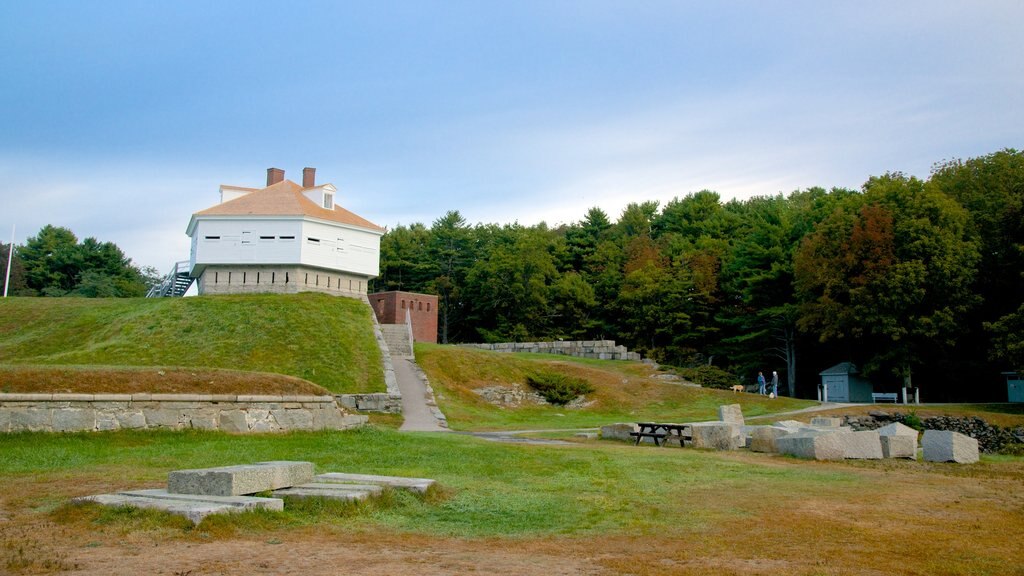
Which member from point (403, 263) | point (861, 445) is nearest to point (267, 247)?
point (403, 263)

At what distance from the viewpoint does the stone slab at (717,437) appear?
1933cm

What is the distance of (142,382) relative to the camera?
1719 centimetres

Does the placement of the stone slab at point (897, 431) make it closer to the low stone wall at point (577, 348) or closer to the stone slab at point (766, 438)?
the stone slab at point (766, 438)

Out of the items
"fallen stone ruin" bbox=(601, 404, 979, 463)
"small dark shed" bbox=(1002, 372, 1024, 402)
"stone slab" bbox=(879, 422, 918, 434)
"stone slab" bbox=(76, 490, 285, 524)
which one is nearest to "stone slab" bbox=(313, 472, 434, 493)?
"stone slab" bbox=(76, 490, 285, 524)

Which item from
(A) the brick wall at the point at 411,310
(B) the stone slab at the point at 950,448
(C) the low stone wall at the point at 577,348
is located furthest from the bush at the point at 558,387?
(B) the stone slab at the point at 950,448

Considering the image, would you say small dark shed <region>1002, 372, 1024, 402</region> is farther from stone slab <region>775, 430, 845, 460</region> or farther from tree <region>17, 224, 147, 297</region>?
tree <region>17, 224, 147, 297</region>

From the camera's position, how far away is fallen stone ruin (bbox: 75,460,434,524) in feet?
25.9

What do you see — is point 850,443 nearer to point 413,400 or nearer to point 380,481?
point 380,481

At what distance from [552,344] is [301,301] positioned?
17.8 metres

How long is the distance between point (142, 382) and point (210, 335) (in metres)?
17.6

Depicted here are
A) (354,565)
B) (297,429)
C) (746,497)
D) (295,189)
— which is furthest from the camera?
(295,189)

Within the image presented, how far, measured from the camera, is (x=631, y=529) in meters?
8.21

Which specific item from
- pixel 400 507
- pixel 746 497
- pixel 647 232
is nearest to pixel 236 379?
pixel 400 507

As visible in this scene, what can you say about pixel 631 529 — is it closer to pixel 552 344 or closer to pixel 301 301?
pixel 301 301
